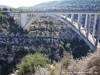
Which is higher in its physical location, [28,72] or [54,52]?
[28,72]

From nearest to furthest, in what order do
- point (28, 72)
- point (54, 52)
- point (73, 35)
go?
point (28, 72)
point (54, 52)
point (73, 35)

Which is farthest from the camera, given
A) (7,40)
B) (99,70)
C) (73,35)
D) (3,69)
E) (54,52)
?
(73,35)

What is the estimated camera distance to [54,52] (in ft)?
141

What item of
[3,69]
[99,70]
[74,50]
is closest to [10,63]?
[3,69]

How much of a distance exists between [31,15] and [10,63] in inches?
565

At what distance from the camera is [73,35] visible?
162 ft

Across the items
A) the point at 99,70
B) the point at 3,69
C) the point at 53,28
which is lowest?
the point at 3,69

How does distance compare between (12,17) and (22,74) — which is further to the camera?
(12,17)

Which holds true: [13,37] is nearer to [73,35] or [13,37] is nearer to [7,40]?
[7,40]

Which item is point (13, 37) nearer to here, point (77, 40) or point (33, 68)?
point (77, 40)

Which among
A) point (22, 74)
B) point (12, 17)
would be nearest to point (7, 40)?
point (12, 17)

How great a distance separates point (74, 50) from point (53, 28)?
30.0 feet

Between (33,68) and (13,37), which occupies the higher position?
(33,68)

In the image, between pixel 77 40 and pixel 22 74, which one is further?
pixel 77 40
